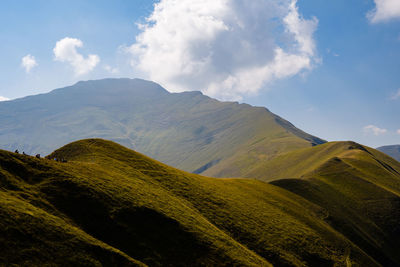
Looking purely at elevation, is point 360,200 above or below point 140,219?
below

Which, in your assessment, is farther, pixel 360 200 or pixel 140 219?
pixel 360 200

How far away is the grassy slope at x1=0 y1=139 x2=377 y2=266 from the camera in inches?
1537

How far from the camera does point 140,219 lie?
51.1 m

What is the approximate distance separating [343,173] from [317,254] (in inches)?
3562

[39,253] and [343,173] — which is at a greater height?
[343,173]

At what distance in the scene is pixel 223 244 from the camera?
188 ft

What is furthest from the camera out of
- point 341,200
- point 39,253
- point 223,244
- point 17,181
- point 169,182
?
point 341,200

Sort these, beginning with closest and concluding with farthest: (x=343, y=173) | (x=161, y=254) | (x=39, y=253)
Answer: (x=39, y=253), (x=161, y=254), (x=343, y=173)

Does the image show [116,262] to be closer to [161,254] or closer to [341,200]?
[161,254]

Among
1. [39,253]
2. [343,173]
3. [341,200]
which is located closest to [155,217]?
[39,253]

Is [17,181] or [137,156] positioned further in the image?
[137,156]

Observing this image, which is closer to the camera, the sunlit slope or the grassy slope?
the grassy slope

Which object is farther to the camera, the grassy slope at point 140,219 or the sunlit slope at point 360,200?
the sunlit slope at point 360,200

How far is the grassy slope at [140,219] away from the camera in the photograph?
39.0 m
